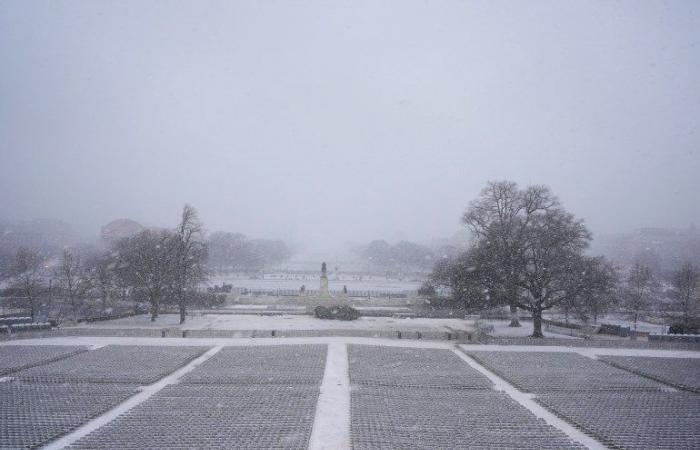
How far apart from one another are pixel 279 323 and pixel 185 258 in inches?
436

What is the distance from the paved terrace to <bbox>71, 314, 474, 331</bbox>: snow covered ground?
6343 millimetres

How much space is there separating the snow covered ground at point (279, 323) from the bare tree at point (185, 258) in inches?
89.8

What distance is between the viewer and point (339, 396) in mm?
17688

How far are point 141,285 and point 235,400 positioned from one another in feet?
96.4

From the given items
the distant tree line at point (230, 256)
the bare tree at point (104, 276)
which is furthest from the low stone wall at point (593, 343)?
the distant tree line at point (230, 256)

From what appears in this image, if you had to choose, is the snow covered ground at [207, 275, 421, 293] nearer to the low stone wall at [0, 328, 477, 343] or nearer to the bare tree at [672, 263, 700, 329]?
the low stone wall at [0, 328, 477, 343]

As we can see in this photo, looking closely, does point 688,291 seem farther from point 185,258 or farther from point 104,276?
point 104,276

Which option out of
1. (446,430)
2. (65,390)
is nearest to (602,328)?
(446,430)

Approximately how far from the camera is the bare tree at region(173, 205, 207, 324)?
3747cm

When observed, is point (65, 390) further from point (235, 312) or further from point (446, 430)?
point (235, 312)

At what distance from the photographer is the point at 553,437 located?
45.5 feet

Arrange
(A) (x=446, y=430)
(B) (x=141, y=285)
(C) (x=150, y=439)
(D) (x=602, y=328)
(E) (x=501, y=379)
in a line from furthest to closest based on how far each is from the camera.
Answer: (B) (x=141, y=285), (D) (x=602, y=328), (E) (x=501, y=379), (A) (x=446, y=430), (C) (x=150, y=439)

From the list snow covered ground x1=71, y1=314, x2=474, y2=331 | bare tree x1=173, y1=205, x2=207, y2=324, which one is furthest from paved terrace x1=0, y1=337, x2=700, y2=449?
bare tree x1=173, y1=205, x2=207, y2=324

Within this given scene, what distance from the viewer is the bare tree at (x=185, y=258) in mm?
37469
